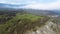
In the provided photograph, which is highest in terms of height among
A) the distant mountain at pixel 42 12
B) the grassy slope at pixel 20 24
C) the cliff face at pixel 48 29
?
the distant mountain at pixel 42 12

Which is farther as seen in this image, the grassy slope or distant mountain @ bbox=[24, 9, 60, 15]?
A: distant mountain @ bbox=[24, 9, 60, 15]

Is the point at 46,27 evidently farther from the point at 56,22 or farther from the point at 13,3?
the point at 13,3

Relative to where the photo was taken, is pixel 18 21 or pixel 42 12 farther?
pixel 42 12

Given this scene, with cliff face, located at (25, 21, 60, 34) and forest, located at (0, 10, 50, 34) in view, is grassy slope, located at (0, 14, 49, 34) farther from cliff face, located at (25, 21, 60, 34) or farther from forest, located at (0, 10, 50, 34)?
cliff face, located at (25, 21, 60, 34)

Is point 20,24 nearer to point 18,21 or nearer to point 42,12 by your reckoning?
point 18,21

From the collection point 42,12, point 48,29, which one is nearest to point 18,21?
point 42,12

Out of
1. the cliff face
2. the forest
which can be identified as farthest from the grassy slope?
the cliff face

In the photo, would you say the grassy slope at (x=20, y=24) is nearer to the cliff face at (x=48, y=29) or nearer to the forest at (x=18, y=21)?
the forest at (x=18, y=21)

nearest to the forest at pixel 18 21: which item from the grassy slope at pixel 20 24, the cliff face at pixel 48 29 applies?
the grassy slope at pixel 20 24

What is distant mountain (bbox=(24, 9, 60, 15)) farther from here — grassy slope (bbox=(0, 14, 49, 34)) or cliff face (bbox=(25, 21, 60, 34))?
cliff face (bbox=(25, 21, 60, 34))

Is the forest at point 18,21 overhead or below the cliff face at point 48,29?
overhead

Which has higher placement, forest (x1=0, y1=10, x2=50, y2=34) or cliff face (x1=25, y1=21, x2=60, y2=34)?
forest (x1=0, y1=10, x2=50, y2=34)

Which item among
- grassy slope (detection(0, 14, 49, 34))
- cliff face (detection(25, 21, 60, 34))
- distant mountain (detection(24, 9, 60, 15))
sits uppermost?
distant mountain (detection(24, 9, 60, 15))
